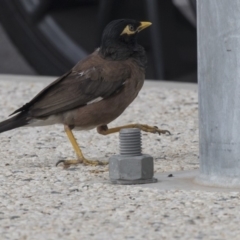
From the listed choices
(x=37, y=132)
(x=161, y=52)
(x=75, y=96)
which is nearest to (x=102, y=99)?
(x=75, y=96)

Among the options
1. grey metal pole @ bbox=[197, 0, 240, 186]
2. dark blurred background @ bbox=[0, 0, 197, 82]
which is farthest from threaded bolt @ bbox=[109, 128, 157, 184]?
dark blurred background @ bbox=[0, 0, 197, 82]

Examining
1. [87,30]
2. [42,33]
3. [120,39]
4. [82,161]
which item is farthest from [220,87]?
[87,30]

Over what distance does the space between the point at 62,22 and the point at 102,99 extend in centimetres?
358

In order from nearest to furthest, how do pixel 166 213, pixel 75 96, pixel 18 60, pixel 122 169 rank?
pixel 166 213
pixel 122 169
pixel 75 96
pixel 18 60

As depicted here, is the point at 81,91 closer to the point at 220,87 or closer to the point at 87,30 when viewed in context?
the point at 220,87

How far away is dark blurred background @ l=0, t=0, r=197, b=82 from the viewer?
10.2m

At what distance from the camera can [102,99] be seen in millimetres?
6965

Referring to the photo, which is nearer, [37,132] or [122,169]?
[122,169]

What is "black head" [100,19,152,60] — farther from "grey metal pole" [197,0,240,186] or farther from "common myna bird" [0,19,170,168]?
"grey metal pole" [197,0,240,186]

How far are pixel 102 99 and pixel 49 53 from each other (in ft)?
11.6

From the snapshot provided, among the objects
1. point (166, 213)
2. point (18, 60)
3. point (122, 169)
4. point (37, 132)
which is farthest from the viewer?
point (18, 60)

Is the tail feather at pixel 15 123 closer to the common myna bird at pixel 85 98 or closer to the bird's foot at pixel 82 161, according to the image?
the common myna bird at pixel 85 98

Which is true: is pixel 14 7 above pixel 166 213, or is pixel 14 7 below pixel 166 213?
above

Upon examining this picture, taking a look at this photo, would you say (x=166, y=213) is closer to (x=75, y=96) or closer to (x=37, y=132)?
(x=75, y=96)
